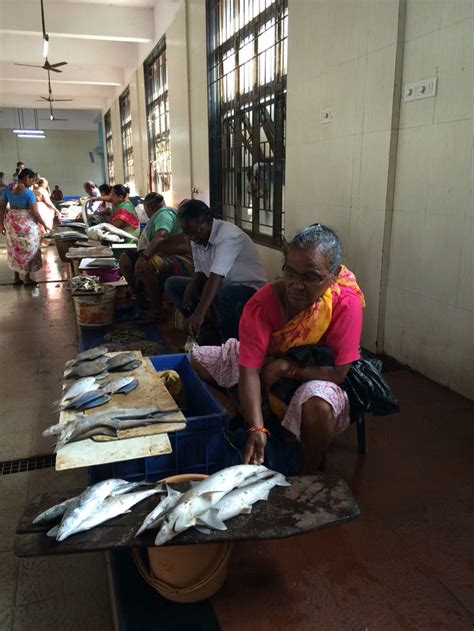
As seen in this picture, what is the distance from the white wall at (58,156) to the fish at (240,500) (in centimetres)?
2466

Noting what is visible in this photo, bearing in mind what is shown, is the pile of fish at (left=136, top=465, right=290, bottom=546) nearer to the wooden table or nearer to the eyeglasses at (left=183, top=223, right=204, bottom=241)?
the wooden table

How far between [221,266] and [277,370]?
1.45 meters

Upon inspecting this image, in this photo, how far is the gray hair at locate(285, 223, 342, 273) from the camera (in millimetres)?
1859

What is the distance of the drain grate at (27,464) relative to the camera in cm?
253

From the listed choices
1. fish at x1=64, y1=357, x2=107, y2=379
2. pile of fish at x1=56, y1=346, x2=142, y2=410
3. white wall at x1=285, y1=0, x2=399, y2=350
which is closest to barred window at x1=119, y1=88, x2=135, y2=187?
white wall at x1=285, y1=0, x2=399, y2=350

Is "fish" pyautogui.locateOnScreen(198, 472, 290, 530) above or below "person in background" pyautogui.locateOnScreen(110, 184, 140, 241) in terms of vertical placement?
below

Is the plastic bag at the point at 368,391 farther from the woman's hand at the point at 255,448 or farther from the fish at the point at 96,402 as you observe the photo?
the fish at the point at 96,402

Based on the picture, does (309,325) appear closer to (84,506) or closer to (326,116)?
(84,506)

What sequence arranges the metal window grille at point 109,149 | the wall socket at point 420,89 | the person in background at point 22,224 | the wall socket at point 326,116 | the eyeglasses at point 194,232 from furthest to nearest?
the metal window grille at point 109,149 < the person in background at point 22,224 < the wall socket at point 326,116 < the eyeglasses at point 194,232 < the wall socket at point 420,89

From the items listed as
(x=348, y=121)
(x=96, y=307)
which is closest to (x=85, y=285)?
(x=96, y=307)

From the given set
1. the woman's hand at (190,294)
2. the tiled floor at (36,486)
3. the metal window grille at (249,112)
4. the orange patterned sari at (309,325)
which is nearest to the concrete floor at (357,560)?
the tiled floor at (36,486)

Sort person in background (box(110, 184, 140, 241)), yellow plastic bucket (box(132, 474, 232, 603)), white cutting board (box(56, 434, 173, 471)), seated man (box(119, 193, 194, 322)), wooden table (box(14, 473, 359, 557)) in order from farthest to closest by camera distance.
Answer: person in background (box(110, 184, 140, 241)), seated man (box(119, 193, 194, 322)), white cutting board (box(56, 434, 173, 471)), yellow plastic bucket (box(132, 474, 232, 603)), wooden table (box(14, 473, 359, 557))

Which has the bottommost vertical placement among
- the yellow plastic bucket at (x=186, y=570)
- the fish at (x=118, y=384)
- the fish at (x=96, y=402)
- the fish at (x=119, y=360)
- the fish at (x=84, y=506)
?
the yellow plastic bucket at (x=186, y=570)

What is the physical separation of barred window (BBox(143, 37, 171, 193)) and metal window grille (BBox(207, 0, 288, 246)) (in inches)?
115
